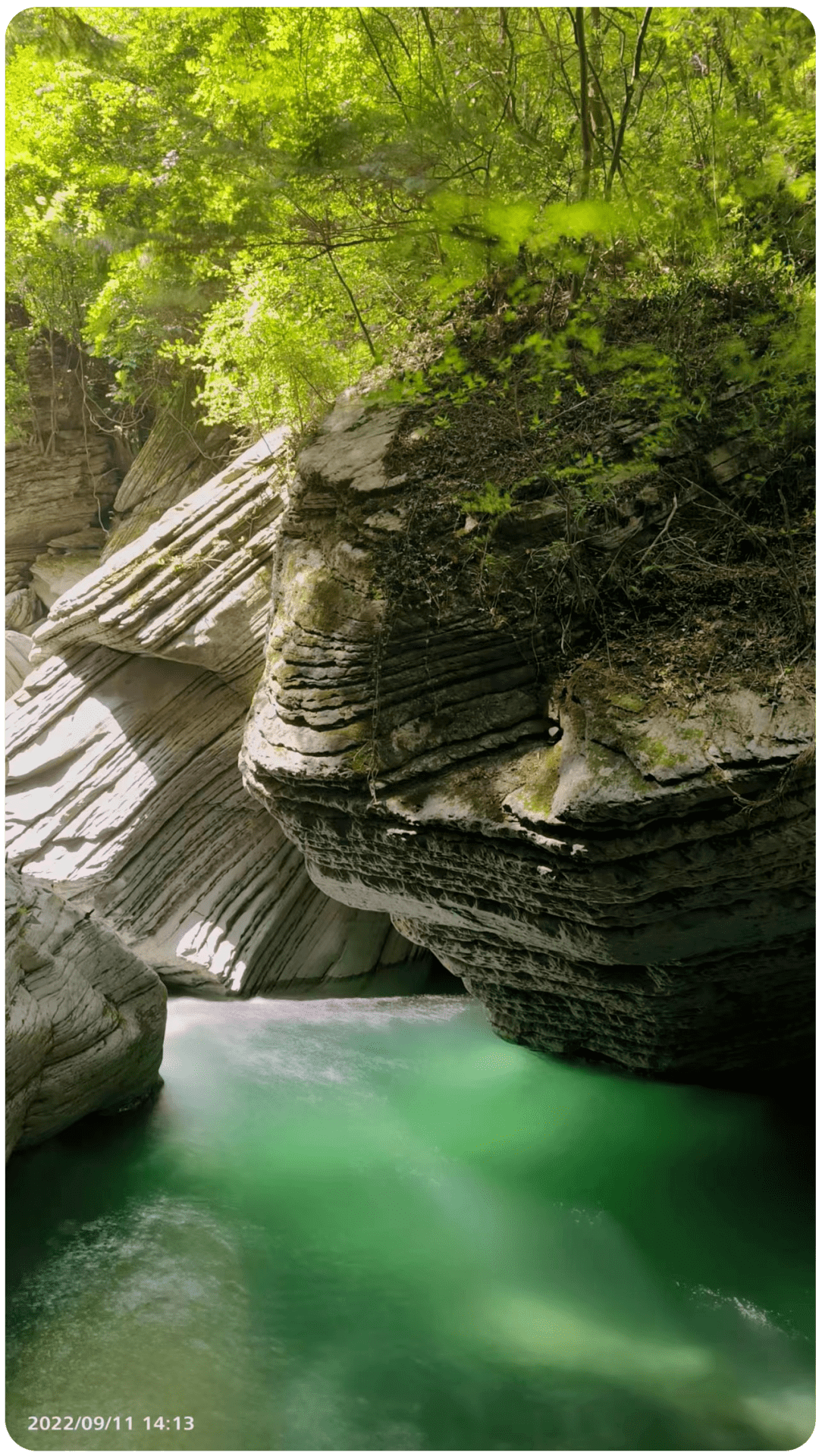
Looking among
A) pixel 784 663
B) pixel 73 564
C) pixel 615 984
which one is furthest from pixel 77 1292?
pixel 73 564

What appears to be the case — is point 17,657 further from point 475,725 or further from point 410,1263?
point 410,1263

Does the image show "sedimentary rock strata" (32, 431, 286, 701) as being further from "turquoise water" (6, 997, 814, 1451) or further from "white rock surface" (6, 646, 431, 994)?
"turquoise water" (6, 997, 814, 1451)

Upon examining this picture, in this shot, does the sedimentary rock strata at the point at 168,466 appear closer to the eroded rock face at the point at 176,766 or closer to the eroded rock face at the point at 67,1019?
the eroded rock face at the point at 176,766

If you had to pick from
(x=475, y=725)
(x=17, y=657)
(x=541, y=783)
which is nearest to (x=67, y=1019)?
(x=475, y=725)

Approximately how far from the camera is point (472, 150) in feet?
13.5

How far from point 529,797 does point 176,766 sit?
14.2ft

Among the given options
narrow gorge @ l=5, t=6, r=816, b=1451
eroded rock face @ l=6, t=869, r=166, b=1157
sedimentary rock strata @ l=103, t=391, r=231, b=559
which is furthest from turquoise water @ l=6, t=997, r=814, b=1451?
sedimentary rock strata @ l=103, t=391, r=231, b=559

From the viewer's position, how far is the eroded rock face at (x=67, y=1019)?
4.46m

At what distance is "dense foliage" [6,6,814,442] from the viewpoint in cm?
393

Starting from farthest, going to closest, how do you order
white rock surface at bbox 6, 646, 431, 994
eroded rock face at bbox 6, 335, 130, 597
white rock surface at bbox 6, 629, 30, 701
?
white rock surface at bbox 6, 629, 30, 701 → eroded rock face at bbox 6, 335, 130, 597 → white rock surface at bbox 6, 646, 431, 994

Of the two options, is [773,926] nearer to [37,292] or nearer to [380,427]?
[380,427]

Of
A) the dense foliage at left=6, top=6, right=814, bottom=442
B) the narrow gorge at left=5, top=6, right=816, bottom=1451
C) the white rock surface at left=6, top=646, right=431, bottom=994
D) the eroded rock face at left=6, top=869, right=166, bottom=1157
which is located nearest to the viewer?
the narrow gorge at left=5, top=6, right=816, bottom=1451

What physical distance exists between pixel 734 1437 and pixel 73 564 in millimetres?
10142

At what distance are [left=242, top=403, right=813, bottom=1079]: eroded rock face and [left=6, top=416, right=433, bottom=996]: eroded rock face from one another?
A: 2.02m
